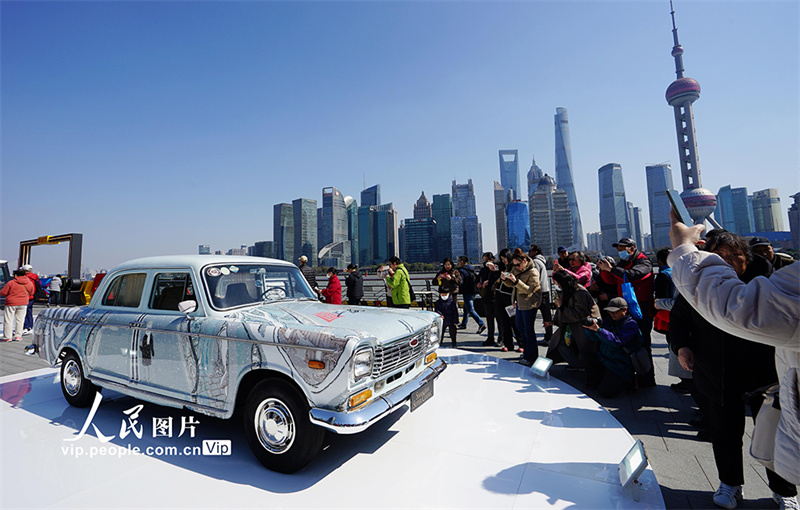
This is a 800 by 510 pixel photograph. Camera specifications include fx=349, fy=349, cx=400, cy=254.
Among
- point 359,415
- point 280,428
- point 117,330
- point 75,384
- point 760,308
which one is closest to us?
point 760,308

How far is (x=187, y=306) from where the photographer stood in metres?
3.17

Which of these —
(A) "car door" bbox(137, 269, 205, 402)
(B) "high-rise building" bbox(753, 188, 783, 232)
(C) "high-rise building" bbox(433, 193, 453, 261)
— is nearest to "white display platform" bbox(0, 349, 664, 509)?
(A) "car door" bbox(137, 269, 205, 402)

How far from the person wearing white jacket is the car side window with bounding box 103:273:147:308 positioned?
4.71m

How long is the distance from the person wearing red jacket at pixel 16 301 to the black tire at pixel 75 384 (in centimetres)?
620

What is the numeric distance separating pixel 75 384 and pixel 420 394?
4.25 metres

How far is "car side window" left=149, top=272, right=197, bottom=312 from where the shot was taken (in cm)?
354

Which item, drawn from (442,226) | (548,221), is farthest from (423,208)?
(548,221)

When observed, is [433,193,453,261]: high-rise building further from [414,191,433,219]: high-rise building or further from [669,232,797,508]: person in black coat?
[669,232,797,508]: person in black coat

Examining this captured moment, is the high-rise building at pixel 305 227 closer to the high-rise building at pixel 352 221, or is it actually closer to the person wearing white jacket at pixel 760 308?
the high-rise building at pixel 352 221

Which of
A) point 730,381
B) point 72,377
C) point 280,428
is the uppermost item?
point 730,381

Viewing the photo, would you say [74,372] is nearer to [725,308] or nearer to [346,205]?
[725,308]

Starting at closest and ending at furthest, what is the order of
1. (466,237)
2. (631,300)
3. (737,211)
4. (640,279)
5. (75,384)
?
1. (75,384)
2. (631,300)
3. (640,279)
4. (737,211)
5. (466,237)

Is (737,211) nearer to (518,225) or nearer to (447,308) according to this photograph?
(518,225)

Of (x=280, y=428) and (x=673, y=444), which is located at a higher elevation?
(x=280, y=428)
